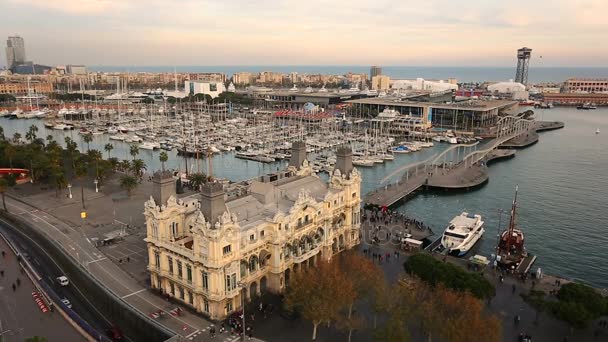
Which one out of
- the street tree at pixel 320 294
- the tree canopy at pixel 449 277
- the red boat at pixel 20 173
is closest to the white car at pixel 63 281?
the street tree at pixel 320 294

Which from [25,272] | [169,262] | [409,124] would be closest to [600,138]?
[409,124]

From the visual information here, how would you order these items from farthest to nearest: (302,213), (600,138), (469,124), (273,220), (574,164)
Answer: (469,124), (600,138), (574,164), (302,213), (273,220)

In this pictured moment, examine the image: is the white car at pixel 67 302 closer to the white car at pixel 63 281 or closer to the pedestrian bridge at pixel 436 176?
the white car at pixel 63 281

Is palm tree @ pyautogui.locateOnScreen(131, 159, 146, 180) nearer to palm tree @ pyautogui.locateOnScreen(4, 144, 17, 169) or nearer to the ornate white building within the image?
palm tree @ pyautogui.locateOnScreen(4, 144, 17, 169)

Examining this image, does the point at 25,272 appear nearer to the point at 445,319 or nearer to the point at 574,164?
the point at 445,319

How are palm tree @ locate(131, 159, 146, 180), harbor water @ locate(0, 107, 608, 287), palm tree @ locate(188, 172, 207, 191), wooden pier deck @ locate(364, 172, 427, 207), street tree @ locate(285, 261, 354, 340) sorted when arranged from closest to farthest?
street tree @ locate(285, 261, 354, 340)
harbor water @ locate(0, 107, 608, 287)
wooden pier deck @ locate(364, 172, 427, 207)
palm tree @ locate(188, 172, 207, 191)
palm tree @ locate(131, 159, 146, 180)

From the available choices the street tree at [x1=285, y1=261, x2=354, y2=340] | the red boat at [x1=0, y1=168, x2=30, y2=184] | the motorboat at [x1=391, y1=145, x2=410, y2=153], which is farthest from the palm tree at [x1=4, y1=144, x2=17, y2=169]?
the motorboat at [x1=391, y1=145, x2=410, y2=153]
